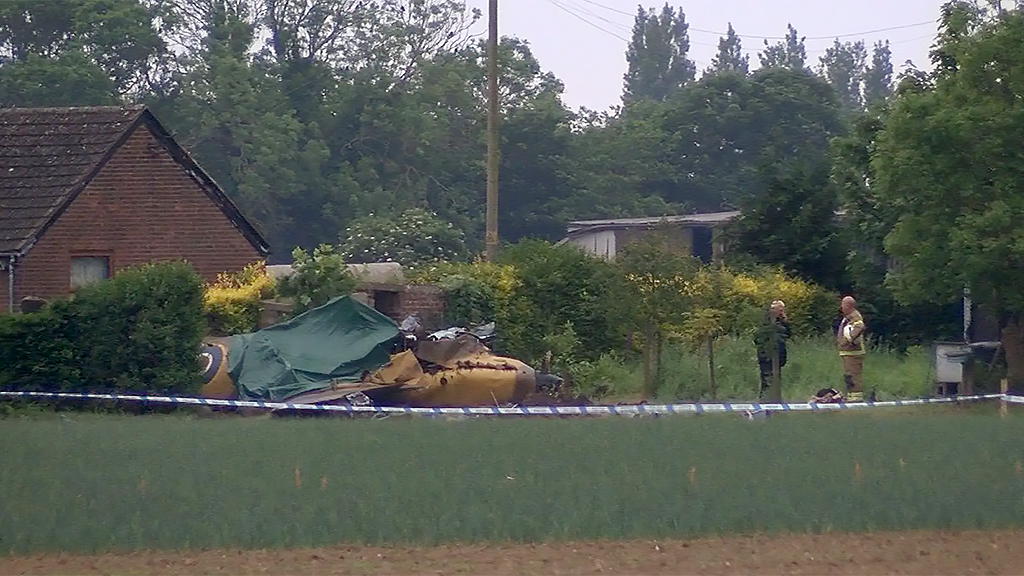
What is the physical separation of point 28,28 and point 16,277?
1347 inches

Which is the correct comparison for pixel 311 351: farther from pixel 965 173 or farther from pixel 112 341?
pixel 965 173

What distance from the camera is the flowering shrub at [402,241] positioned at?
4584cm

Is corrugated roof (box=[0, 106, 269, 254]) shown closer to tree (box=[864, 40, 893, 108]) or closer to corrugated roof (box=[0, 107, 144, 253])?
corrugated roof (box=[0, 107, 144, 253])

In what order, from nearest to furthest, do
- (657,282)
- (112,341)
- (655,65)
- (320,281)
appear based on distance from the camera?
(112,341), (657,282), (320,281), (655,65)

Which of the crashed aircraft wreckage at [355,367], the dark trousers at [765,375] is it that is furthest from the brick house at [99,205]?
the dark trousers at [765,375]

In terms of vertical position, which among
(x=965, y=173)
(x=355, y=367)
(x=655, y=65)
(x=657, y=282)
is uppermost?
(x=655, y=65)

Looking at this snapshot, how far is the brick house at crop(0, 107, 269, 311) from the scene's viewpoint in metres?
31.1

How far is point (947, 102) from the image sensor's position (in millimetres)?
23234

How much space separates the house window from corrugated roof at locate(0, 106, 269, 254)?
131 centimetres

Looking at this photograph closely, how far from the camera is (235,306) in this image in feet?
87.1

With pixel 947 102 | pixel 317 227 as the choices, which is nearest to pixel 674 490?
pixel 947 102

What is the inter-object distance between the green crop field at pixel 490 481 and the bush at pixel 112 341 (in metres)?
3.02

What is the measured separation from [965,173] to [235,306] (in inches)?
527

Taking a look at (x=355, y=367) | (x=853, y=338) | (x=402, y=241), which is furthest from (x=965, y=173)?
(x=402, y=241)
